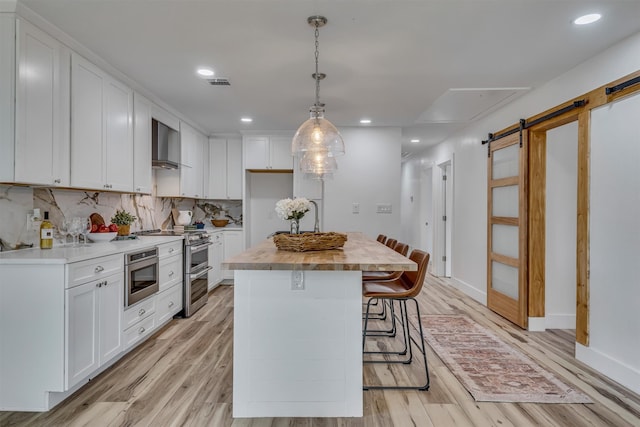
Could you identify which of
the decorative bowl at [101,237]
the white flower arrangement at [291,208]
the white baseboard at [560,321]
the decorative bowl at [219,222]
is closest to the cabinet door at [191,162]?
the decorative bowl at [219,222]

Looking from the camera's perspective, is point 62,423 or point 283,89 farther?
point 283,89

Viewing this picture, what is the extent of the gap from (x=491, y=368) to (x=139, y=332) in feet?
9.61

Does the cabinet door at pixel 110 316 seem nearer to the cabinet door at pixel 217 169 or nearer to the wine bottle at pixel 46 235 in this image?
the wine bottle at pixel 46 235

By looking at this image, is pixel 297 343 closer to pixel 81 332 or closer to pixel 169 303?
pixel 81 332

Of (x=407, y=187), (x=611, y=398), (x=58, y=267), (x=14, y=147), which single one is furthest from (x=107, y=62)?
(x=407, y=187)

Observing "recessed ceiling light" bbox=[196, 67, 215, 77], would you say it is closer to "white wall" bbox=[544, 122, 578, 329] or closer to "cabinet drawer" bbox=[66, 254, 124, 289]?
"cabinet drawer" bbox=[66, 254, 124, 289]

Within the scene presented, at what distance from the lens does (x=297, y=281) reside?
6.66ft

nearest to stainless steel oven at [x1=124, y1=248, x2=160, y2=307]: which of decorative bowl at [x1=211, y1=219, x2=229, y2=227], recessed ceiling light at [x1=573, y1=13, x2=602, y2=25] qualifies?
decorative bowl at [x1=211, y1=219, x2=229, y2=227]

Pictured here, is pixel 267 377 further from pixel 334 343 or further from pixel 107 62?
pixel 107 62

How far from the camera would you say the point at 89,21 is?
2.34 m

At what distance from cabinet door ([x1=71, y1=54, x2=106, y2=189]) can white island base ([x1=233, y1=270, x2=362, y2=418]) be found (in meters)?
1.76

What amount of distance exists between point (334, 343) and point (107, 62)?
2956 mm

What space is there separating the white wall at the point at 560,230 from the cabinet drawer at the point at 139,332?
3.98m

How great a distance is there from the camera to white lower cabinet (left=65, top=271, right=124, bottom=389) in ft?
7.09
